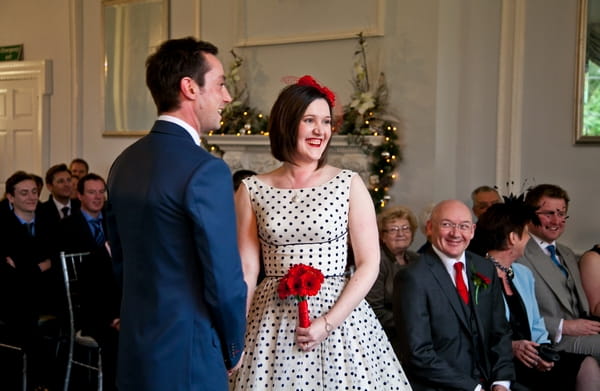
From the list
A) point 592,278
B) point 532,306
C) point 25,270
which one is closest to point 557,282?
point 592,278

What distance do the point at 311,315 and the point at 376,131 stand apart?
159 inches

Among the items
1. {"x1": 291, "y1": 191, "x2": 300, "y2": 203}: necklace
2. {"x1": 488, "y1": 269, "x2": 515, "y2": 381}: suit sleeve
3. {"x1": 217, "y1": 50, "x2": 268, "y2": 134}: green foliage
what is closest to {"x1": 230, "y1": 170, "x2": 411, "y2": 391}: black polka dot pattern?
{"x1": 291, "y1": 191, "x2": 300, "y2": 203}: necklace

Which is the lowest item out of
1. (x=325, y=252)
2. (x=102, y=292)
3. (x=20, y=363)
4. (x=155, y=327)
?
(x=20, y=363)

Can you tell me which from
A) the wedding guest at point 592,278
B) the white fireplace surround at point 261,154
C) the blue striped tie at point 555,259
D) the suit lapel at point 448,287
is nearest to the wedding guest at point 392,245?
the blue striped tie at point 555,259

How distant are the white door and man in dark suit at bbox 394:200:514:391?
23.3 feet

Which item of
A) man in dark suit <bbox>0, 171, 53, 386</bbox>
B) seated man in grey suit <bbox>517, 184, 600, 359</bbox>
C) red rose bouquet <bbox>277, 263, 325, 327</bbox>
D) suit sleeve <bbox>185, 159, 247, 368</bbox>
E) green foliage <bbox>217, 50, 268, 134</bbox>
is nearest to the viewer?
suit sleeve <bbox>185, 159, 247, 368</bbox>

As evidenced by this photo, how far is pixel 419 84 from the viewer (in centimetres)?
607

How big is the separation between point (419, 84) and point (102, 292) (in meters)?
3.20

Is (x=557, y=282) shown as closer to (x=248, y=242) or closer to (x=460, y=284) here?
(x=460, y=284)

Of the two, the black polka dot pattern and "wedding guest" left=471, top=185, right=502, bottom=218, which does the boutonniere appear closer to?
the black polka dot pattern

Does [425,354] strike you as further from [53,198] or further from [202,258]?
[53,198]

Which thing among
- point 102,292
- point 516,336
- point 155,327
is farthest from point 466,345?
point 102,292

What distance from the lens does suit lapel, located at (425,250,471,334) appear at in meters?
2.95

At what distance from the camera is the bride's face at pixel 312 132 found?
2322 millimetres
